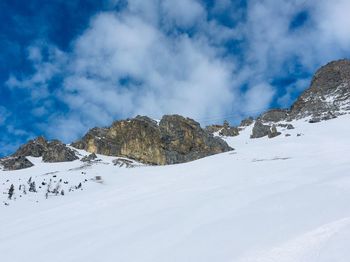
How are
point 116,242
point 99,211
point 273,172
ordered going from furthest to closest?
point 273,172 < point 99,211 < point 116,242

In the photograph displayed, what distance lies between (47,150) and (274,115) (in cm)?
6877

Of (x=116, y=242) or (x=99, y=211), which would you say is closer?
(x=116, y=242)

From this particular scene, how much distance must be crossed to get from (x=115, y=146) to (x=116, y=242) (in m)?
54.5

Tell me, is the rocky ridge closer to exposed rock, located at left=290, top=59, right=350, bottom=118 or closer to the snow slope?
exposed rock, located at left=290, top=59, right=350, bottom=118

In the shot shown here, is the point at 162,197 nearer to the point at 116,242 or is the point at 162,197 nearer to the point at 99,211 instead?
the point at 99,211

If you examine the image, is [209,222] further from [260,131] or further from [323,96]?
[323,96]

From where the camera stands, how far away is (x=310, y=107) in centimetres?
10188

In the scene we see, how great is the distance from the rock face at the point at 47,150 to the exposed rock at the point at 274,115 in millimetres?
63487

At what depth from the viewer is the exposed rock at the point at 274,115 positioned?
4202 inches

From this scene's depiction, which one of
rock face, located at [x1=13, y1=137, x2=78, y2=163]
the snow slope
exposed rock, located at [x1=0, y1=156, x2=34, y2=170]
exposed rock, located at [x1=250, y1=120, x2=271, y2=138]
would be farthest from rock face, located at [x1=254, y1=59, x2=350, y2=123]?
the snow slope

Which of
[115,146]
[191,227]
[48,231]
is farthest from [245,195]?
[115,146]

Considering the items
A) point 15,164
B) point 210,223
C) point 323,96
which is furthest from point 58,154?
point 323,96

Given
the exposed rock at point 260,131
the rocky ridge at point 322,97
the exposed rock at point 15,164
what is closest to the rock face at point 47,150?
the exposed rock at point 15,164

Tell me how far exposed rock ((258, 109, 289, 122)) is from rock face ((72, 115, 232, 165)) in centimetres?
4737
